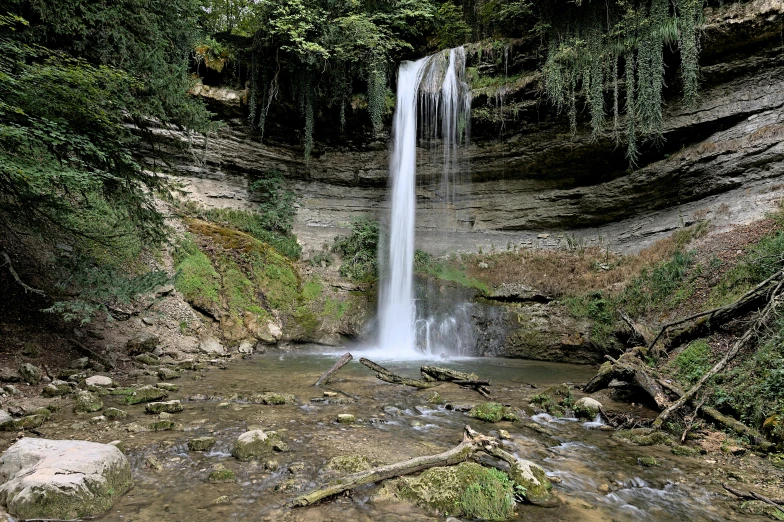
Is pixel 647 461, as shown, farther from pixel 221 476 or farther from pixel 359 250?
pixel 359 250

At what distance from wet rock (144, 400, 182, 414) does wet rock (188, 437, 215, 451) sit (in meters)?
1.30

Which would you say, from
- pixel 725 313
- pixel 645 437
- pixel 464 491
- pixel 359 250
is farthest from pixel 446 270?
pixel 464 491

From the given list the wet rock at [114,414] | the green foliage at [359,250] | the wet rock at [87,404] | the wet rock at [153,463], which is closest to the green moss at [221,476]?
the wet rock at [153,463]

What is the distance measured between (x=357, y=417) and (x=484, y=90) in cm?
1394

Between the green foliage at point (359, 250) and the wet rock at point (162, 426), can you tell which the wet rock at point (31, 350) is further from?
the green foliage at point (359, 250)

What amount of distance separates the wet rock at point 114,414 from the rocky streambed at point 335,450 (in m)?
0.02

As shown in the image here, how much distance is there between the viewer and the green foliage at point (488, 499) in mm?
2988

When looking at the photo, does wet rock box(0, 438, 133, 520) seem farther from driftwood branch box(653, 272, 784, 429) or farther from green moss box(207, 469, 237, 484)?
driftwood branch box(653, 272, 784, 429)

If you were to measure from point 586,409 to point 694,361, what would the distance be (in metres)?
2.09

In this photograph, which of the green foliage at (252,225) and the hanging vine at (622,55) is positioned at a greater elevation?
the hanging vine at (622,55)

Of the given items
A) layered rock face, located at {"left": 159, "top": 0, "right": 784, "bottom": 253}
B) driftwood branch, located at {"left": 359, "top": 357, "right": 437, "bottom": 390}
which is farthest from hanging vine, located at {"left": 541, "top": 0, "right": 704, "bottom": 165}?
driftwood branch, located at {"left": 359, "top": 357, "right": 437, "bottom": 390}

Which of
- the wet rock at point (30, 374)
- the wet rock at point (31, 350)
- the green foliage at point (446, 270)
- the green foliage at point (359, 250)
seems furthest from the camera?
the green foliage at point (359, 250)

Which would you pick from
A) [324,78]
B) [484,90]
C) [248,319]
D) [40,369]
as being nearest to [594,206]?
[484,90]

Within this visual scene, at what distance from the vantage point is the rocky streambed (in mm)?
3035
